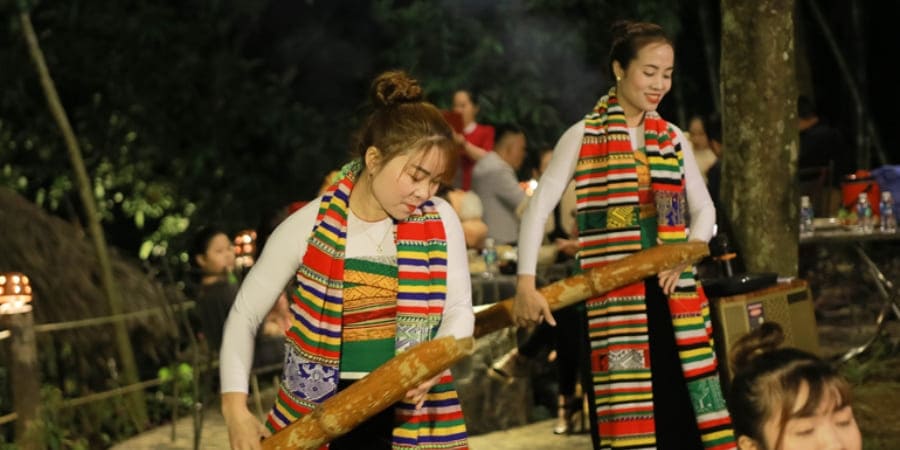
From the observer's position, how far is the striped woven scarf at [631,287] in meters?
5.27

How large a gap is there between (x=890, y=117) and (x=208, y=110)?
26.1ft

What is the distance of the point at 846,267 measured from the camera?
1400 centimetres

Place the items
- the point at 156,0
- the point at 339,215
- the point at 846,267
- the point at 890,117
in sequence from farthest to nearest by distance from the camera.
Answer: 1. the point at 890,117
2. the point at 846,267
3. the point at 156,0
4. the point at 339,215

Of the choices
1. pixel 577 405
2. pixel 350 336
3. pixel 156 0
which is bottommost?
pixel 577 405

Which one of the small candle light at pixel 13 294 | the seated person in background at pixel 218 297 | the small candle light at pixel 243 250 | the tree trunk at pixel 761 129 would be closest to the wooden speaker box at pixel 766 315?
the tree trunk at pixel 761 129

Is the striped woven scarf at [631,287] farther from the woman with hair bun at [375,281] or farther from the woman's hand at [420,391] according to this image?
the woman's hand at [420,391]

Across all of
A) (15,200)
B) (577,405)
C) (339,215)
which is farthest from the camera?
(15,200)

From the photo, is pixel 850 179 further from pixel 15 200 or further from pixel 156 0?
pixel 156 0

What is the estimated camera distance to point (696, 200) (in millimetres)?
5395

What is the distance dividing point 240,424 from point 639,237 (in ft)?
6.53

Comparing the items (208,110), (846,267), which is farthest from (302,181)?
(846,267)

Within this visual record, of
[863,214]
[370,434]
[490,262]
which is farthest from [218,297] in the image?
[863,214]

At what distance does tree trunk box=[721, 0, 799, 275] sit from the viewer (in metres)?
7.88

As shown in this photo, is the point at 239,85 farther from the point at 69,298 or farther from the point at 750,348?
the point at 750,348
